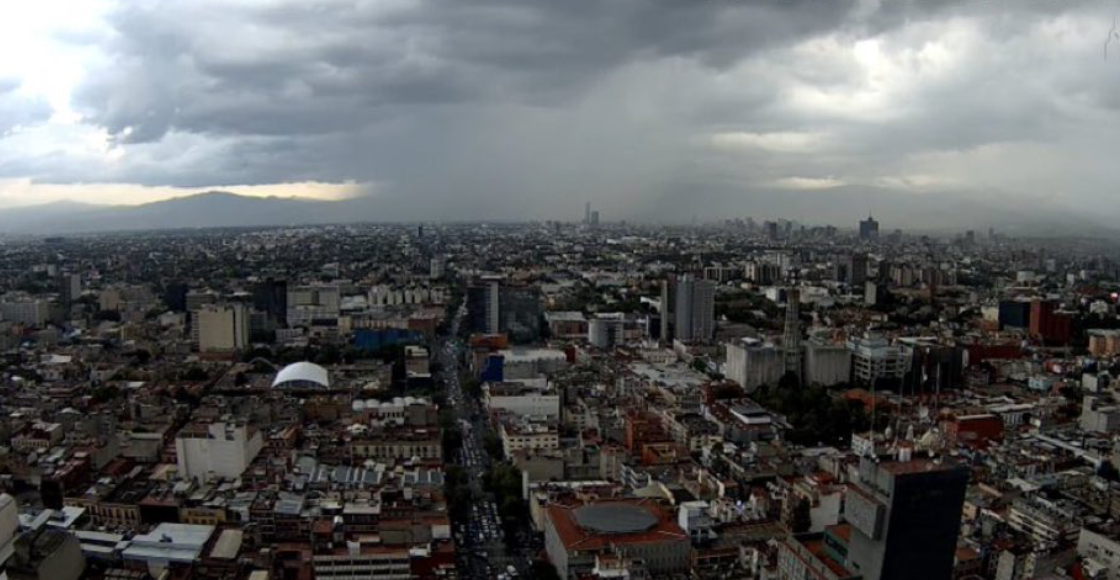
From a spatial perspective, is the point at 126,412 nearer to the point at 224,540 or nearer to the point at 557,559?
the point at 224,540

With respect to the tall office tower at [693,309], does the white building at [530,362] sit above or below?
below

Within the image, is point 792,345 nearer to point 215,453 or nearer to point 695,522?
point 695,522

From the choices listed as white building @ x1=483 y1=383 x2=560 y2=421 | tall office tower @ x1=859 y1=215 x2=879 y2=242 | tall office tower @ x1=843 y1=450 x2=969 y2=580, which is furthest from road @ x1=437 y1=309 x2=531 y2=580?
tall office tower @ x1=859 y1=215 x2=879 y2=242

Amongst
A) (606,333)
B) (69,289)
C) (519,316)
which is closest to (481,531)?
(606,333)

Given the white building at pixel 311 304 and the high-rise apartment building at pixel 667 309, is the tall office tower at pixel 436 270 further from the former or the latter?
the high-rise apartment building at pixel 667 309

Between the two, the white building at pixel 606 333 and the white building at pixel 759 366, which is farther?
the white building at pixel 606 333

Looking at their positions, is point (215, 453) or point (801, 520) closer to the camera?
point (801, 520)

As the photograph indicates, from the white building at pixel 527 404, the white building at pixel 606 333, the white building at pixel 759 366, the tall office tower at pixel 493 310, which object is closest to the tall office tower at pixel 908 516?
the white building at pixel 527 404
